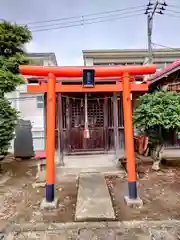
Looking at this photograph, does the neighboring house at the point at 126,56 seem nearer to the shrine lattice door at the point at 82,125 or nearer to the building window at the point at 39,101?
the building window at the point at 39,101

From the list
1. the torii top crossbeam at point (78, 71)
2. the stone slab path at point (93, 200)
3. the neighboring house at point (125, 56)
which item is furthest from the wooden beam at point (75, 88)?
the neighboring house at point (125, 56)

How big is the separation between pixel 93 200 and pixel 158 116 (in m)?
2.62

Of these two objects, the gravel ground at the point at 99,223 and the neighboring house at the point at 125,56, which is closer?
the gravel ground at the point at 99,223

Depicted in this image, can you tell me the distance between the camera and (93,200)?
155 inches

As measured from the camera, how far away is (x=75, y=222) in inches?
127

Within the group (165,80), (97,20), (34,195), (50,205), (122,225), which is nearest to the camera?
(122,225)

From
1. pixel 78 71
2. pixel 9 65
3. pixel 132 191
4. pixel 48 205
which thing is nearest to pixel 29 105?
pixel 9 65

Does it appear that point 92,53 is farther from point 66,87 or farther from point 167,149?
point 66,87

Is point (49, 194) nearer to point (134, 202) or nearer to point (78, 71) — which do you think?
point (134, 202)

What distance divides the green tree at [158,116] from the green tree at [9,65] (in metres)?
3.44

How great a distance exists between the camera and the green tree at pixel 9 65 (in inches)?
221

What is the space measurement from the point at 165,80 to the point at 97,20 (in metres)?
10.2

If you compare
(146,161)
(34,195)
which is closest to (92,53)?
(146,161)

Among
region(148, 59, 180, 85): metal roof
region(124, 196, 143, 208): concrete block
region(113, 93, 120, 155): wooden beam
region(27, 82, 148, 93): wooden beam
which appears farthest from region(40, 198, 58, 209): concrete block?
region(148, 59, 180, 85): metal roof
